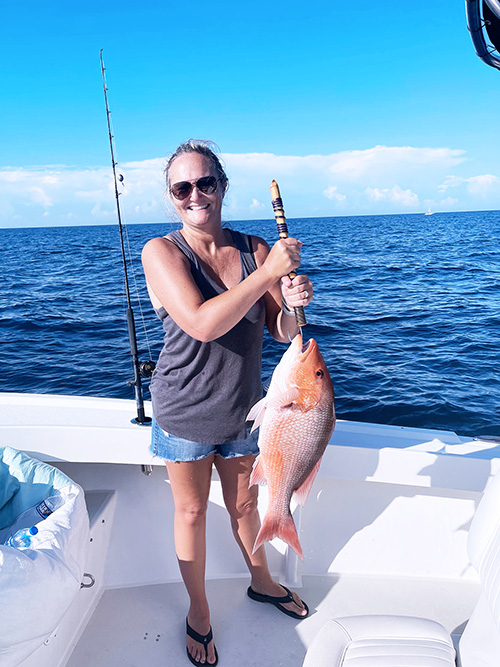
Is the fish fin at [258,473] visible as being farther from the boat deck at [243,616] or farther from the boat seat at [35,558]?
the boat deck at [243,616]

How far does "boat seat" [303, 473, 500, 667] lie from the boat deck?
107 cm

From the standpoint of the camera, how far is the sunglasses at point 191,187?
6.67ft

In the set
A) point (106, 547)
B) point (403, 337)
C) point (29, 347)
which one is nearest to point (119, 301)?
point (29, 347)

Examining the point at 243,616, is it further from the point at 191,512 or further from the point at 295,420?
the point at 295,420

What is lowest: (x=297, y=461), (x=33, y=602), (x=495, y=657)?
(x=495, y=657)

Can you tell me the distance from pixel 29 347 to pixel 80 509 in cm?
957

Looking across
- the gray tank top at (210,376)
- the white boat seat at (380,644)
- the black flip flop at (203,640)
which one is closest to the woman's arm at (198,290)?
the gray tank top at (210,376)

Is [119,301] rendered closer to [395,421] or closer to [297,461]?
[395,421]

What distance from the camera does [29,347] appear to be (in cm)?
1084

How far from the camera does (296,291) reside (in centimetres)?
184

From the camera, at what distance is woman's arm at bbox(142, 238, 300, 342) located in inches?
68.6

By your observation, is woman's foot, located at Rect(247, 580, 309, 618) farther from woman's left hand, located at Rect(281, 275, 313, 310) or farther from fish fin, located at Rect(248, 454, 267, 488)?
woman's left hand, located at Rect(281, 275, 313, 310)

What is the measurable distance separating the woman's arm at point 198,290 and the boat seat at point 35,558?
97 cm

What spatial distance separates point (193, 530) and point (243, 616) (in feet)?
2.48
